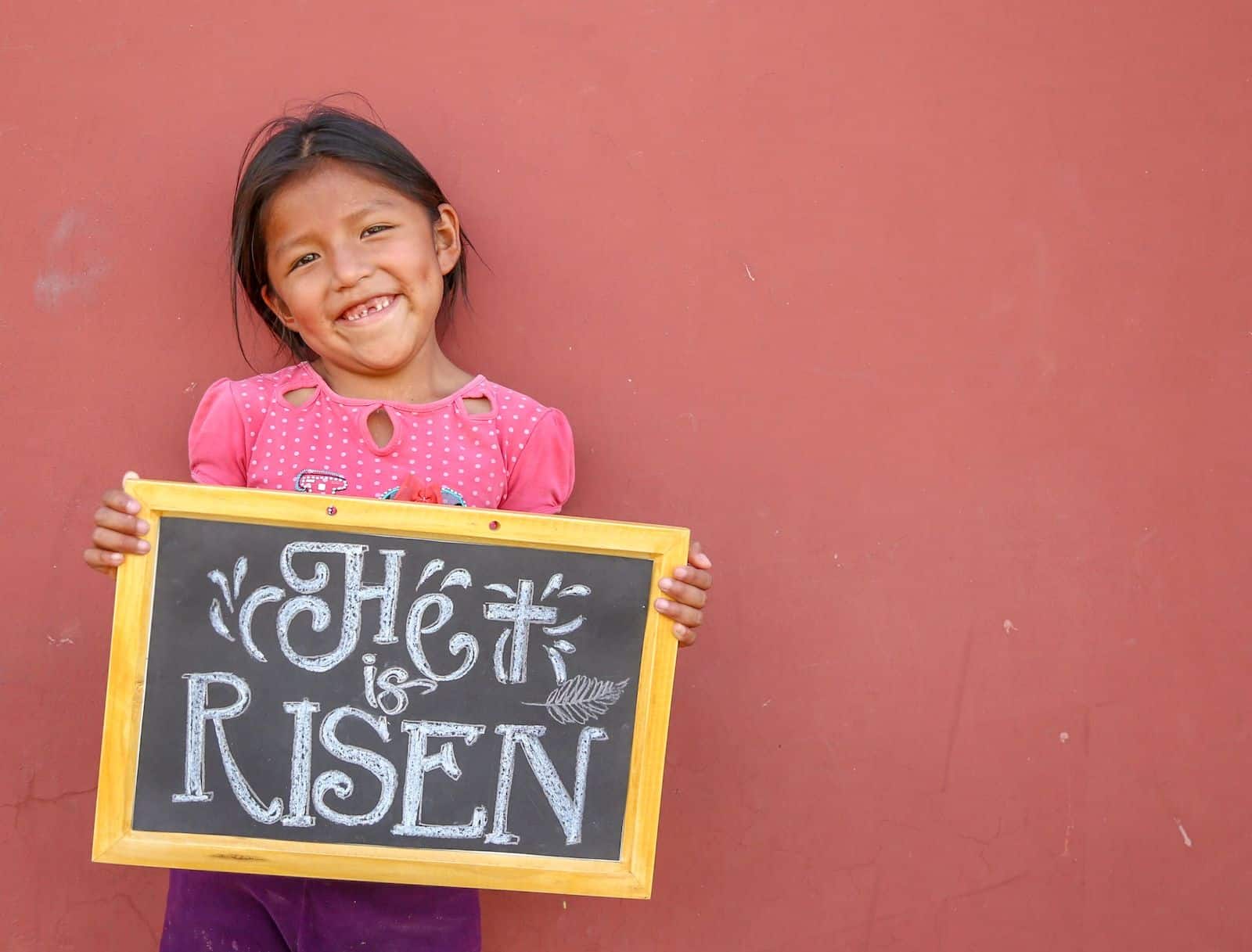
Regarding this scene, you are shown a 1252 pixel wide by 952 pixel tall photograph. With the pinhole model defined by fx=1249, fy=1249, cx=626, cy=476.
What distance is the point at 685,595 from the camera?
71.2 inches

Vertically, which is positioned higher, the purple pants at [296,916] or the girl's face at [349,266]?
the girl's face at [349,266]

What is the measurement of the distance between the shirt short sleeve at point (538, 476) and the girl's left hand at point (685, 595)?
325mm

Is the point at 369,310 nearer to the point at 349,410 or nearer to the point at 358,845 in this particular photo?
the point at 349,410

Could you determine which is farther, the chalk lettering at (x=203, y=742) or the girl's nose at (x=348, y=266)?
the girl's nose at (x=348, y=266)

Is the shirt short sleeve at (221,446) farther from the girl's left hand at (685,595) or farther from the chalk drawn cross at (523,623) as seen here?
the girl's left hand at (685,595)

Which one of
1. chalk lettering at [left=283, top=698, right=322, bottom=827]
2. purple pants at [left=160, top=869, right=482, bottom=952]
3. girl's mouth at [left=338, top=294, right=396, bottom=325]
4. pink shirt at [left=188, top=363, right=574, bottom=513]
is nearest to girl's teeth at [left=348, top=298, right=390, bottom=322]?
girl's mouth at [left=338, top=294, right=396, bottom=325]

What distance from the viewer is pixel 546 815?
1827 mm

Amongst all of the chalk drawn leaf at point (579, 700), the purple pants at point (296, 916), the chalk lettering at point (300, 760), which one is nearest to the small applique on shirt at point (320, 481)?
the chalk lettering at point (300, 760)

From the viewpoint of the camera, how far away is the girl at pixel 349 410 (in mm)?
1910

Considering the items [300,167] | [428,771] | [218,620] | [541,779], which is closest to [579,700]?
[541,779]

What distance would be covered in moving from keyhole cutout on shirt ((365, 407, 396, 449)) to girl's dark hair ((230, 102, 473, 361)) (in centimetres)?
21

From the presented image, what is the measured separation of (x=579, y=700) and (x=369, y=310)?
0.70 m

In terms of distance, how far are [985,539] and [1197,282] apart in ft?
2.03

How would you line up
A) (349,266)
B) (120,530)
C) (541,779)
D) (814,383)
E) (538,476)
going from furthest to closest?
(814,383)
(538,476)
(349,266)
(541,779)
(120,530)
